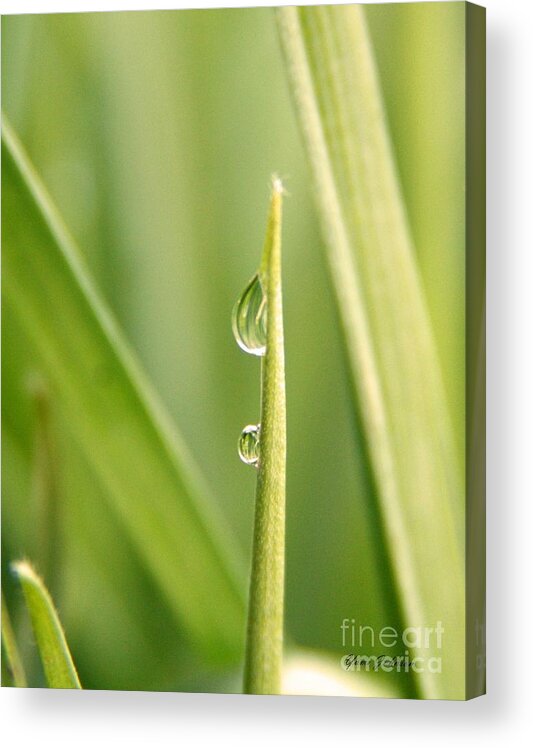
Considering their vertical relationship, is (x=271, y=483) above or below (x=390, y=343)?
below

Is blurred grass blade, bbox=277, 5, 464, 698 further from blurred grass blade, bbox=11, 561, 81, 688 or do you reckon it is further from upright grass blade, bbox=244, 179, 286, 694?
blurred grass blade, bbox=11, 561, 81, 688

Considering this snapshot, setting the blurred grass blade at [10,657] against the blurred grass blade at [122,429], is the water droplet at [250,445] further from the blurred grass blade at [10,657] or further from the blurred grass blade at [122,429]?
the blurred grass blade at [10,657]

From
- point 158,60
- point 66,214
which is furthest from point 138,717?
point 158,60

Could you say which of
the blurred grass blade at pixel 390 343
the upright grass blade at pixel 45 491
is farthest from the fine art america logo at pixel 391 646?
the upright grass blade at pixel 45 491

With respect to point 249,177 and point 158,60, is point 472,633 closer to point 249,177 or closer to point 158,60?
point 249,177

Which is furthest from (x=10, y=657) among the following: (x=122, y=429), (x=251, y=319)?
(x=251, y=319)

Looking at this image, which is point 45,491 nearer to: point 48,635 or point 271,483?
point 48,635
